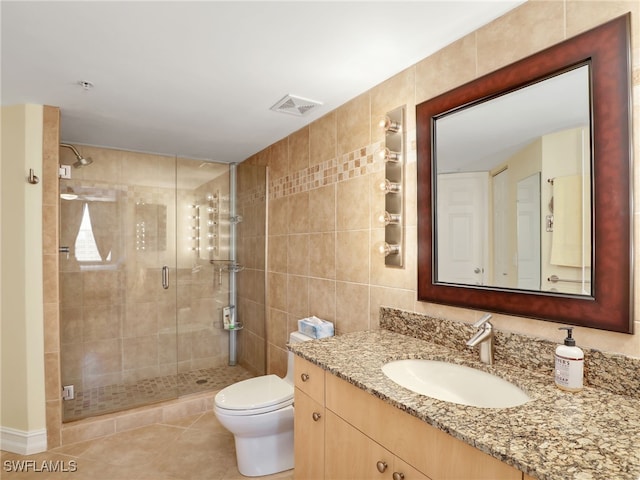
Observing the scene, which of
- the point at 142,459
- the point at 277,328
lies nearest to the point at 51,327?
the point at 142,459

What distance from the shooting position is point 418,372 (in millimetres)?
1518

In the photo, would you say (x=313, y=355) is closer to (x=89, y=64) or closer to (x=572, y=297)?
(x=572, y=297)

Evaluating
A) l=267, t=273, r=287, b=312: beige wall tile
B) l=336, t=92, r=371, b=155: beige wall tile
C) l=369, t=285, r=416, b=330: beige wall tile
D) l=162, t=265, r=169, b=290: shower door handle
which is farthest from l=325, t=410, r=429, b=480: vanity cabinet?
l=162, t=265, r=169, b=290: shower door handle

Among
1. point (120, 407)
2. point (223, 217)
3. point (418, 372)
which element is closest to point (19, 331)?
point (120, 407)

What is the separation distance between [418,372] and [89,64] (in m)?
2.16

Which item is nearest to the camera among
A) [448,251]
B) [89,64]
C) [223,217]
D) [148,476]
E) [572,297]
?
[572,297]

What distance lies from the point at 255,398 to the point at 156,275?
1.80 meters

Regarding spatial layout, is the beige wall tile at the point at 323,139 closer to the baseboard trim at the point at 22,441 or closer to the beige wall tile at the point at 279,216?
the beige wall tile at the point at 279,216

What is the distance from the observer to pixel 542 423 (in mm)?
946

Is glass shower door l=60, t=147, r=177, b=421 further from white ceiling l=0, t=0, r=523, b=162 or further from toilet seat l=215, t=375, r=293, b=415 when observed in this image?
toilet seat l=215, t=375, r=293, b=415

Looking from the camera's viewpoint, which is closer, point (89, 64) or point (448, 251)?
point (448, 251)

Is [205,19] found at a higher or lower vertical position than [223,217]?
higher

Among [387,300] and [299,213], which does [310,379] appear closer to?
[387,300]

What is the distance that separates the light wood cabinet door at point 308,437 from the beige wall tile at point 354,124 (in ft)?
4.72
